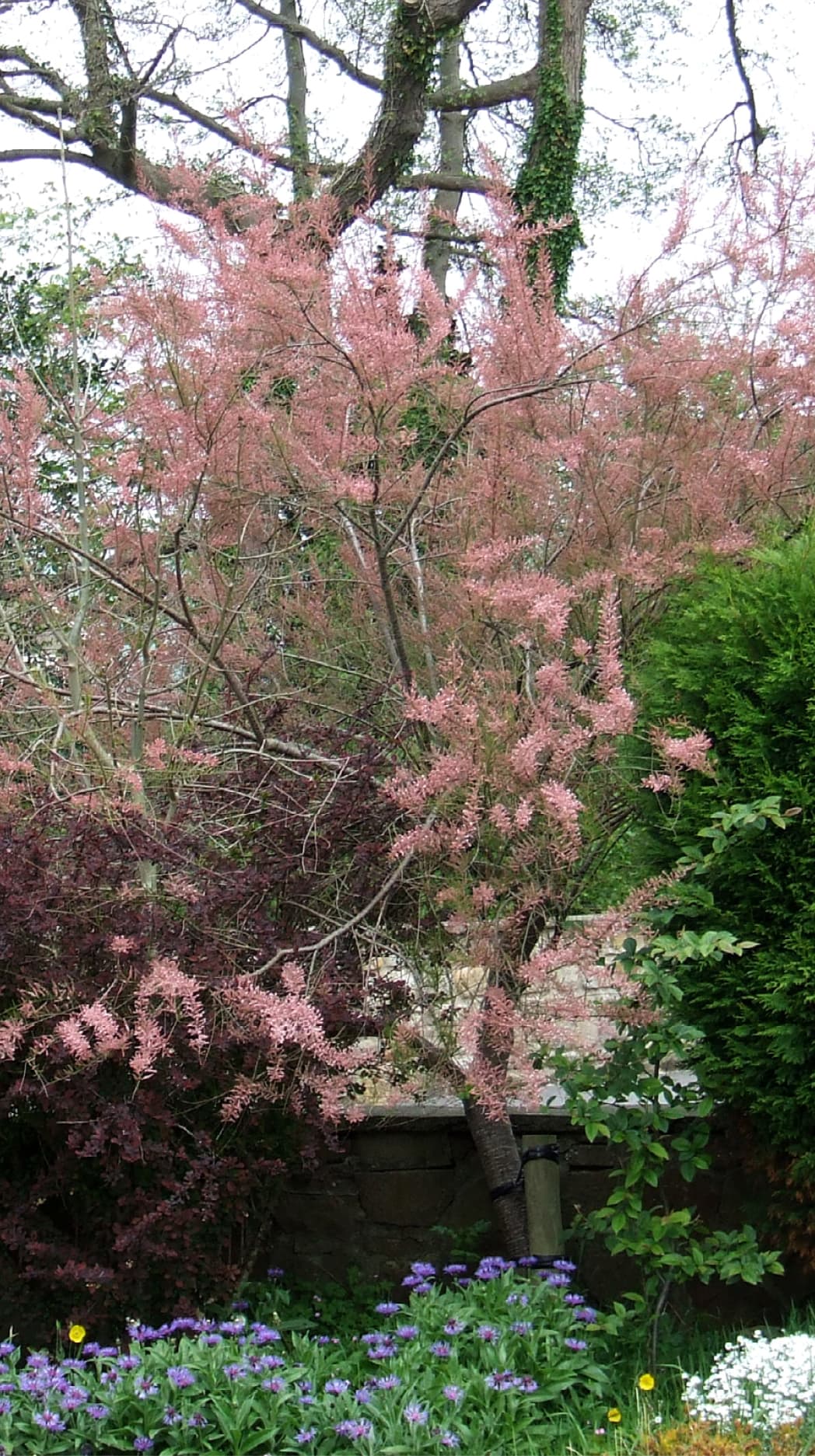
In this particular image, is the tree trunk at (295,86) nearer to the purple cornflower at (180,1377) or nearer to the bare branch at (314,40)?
the bare branch at (314,40)

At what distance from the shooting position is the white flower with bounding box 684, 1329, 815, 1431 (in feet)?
9.55

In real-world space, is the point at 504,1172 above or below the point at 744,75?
below

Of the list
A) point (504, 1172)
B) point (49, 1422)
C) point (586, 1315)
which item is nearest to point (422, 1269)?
point (586, 1315)

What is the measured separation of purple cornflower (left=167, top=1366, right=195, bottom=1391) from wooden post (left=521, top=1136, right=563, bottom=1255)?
52.1 inches

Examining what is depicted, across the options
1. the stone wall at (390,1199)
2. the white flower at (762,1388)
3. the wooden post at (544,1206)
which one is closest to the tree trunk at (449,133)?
the stone wall at (390,1199)

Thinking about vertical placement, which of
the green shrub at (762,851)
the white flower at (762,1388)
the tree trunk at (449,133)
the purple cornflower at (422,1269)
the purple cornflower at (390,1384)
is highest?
the tree trunk at (449,133)

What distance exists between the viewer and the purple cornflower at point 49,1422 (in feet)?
9.44

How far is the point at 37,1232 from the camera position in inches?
148

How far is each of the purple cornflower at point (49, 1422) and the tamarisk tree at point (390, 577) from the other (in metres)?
0.69

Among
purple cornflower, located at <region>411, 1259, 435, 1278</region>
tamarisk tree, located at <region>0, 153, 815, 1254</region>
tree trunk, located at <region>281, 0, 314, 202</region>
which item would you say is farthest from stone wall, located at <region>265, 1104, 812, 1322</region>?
tree trunk, located at <region>281, 0, 314, 202</region>

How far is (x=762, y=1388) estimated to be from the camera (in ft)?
9.96

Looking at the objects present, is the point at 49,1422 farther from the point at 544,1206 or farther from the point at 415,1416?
the point at 544,1206

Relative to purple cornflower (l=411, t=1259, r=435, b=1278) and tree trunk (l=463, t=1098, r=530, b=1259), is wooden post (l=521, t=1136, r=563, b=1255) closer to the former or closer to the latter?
tree trunk (l=463, t=1098, r=530, b=1259)

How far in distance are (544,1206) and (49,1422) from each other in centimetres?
161
